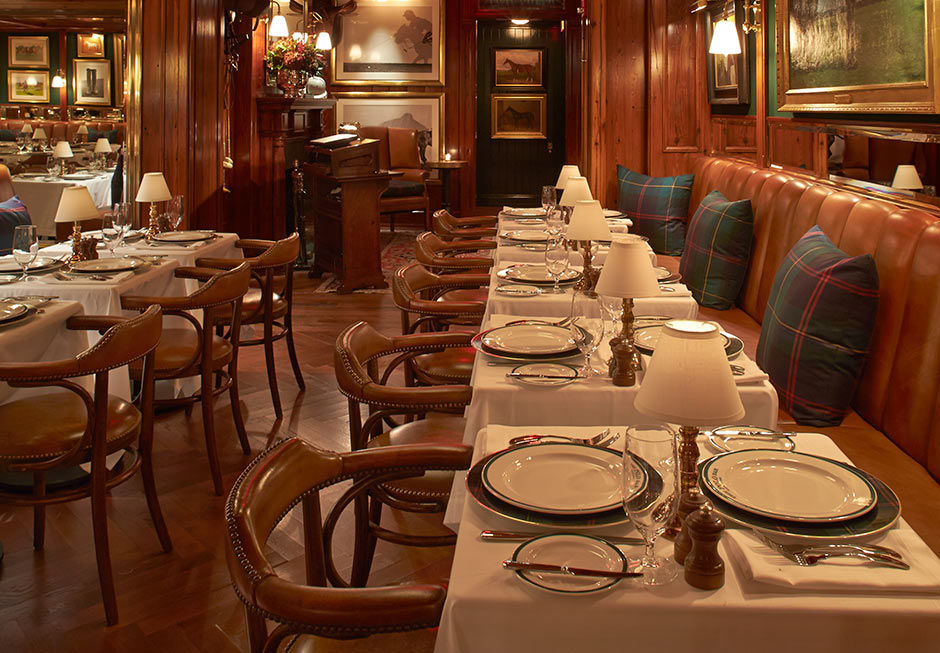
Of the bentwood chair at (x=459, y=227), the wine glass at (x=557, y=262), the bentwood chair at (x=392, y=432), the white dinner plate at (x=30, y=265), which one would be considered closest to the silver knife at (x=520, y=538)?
the bentwood chair at (x=392, y=432)

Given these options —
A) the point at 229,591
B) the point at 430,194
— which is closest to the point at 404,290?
the point at 229,591

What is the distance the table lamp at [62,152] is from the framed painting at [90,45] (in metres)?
0.60

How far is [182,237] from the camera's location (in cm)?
476

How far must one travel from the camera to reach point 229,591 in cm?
275

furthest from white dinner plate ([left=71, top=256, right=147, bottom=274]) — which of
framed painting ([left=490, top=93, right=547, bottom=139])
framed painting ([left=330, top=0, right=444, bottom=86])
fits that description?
framed painting ([left=490, top=93, right=547, bottom=139])

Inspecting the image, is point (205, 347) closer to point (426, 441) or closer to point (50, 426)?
point (50, 426)

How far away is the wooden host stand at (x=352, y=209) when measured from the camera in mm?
7254

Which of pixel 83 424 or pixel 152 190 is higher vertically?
pixel 152 190

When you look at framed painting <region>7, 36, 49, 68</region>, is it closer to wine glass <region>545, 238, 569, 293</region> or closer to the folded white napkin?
wine glass <region>545, 238, 569, 293</region>

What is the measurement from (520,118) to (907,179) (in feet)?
29.5

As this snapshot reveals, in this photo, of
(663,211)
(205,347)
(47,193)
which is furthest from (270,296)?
(663,211)

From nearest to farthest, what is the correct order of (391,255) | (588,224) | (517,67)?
(588,224)
(391,255)
(517,67)

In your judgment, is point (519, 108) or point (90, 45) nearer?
point (90, 45)

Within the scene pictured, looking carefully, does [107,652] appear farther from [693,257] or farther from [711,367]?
[693,257]
